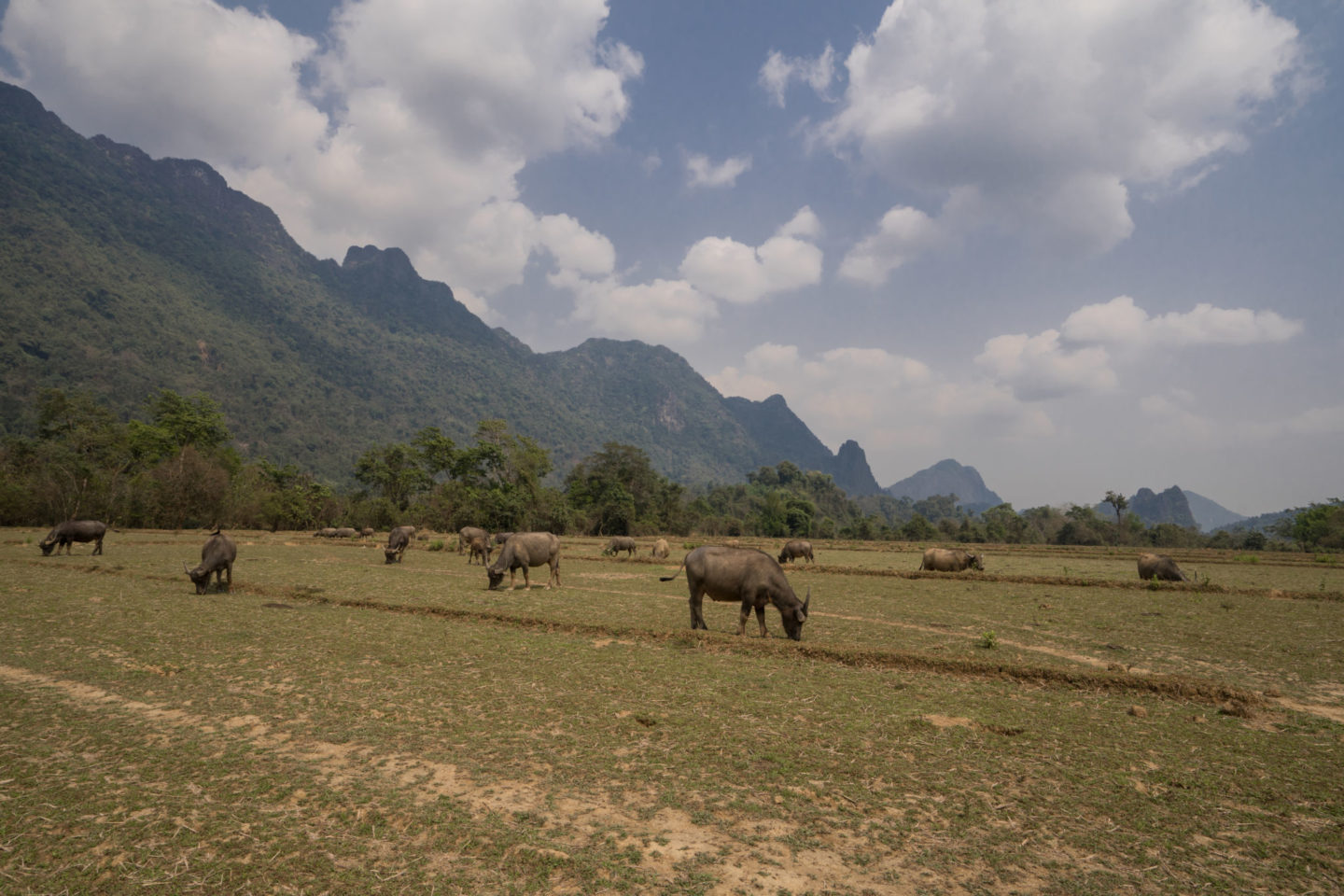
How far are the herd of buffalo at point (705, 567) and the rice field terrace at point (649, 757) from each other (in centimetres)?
89

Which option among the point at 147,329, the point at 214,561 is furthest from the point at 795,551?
the point at 147,329

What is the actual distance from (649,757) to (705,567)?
21.7ft

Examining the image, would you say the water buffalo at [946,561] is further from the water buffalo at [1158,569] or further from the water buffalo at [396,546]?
the water buffalo at [396,546]

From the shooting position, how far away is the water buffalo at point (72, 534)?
81.0 ft

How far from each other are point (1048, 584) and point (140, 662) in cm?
2912

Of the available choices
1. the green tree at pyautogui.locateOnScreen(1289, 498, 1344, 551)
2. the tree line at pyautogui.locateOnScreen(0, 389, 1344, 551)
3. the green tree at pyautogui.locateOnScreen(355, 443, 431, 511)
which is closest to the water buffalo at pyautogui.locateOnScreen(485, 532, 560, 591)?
the tree line at pyautogui.locateOnScreen(0, 389, 1344, 551)

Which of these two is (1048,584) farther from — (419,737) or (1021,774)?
(419,737)

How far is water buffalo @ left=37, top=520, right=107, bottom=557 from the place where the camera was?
2470 centimetres

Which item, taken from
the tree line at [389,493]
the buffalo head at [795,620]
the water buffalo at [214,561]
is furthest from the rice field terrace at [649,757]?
the tree line at [389,493]

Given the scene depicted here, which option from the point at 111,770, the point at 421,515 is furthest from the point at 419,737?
the point at 421,515

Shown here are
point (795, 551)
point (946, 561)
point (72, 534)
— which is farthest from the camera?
point (795, 551)

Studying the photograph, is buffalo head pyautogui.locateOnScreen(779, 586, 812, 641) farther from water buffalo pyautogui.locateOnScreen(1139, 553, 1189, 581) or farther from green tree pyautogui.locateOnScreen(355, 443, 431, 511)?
green tree pyautogui.locateOnScreen(355, 443, 431, 511)

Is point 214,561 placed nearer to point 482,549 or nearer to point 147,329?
point 482,549

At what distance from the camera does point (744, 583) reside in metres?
12.6
